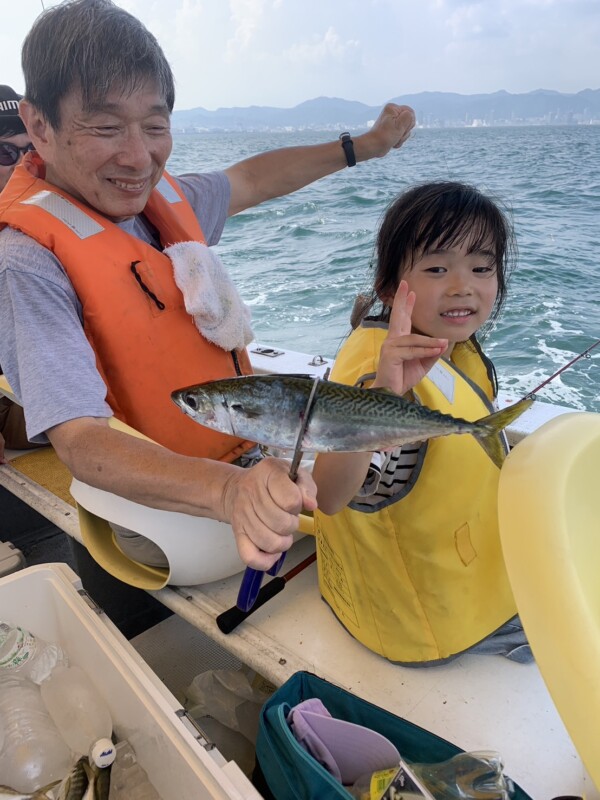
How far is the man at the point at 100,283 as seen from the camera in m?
1.46

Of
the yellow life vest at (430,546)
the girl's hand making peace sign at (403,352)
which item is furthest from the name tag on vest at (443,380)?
the girl's hand making peace sign at (403,352)

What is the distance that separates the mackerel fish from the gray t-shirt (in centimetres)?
71

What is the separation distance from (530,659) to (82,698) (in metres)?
1.25

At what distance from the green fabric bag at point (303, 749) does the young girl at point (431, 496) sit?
23cm

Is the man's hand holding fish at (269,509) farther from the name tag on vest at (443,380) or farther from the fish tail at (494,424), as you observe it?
the name tag on vest at (443,380)

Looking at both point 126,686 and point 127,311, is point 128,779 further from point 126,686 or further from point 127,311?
point 127,311

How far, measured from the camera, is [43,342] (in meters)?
1.57

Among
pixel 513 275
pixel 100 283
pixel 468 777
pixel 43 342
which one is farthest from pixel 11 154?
pixel 513 275

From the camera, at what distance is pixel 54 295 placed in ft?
5.46

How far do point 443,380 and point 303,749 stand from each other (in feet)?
2.96

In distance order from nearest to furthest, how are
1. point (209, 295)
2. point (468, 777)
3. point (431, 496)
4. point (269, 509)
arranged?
1. point (269, 509)
2. point (468, 777)
3. point (431, 496)
4. point (209, 295)

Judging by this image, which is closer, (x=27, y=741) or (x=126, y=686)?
(x=126, y=686)

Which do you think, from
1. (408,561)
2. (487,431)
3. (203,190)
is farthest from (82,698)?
(203,190)

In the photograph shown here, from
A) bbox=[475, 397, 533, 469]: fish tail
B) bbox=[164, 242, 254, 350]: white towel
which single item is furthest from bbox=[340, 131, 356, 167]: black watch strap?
bbox=[475, 397, 533, 469]: fish tail
